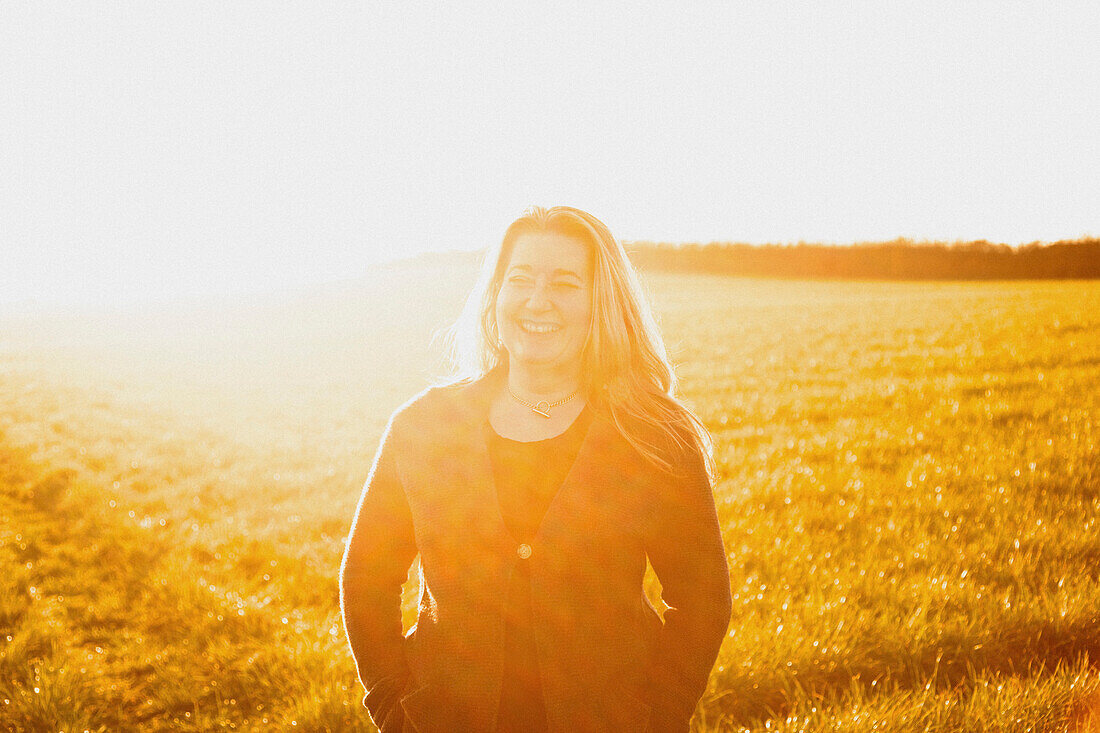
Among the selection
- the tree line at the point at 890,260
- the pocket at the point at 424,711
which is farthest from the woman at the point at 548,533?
the tree line at the point at 890,260

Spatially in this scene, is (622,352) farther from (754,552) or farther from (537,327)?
(754,552)

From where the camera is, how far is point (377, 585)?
267cm

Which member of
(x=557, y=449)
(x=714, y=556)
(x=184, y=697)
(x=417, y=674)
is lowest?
(x=184, y=697)

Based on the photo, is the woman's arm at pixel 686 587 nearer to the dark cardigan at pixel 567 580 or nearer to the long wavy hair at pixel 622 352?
the dark cardigan at pixel 567 580

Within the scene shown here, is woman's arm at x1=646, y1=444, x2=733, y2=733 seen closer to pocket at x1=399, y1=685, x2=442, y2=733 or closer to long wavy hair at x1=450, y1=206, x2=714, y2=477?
long wavy hair at x1=450, y1=206, x2=714, y2=477

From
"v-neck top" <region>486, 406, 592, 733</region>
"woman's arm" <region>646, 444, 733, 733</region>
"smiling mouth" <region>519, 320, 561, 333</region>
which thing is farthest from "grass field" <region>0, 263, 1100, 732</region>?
"smiling mouth" <region>519, 320, 561, 333</region>

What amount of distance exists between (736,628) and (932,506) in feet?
10.0

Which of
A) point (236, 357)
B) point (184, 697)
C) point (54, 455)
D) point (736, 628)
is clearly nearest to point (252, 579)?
point (184, 697)

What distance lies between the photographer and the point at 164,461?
9898 mm

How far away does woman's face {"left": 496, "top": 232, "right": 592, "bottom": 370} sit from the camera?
103 inches

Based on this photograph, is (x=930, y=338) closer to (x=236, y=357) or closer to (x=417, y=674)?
(x=417, y=674)

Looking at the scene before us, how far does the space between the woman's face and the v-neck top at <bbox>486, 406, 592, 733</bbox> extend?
31cm

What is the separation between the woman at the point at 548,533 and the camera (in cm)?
241

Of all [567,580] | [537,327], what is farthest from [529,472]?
[537,327]
